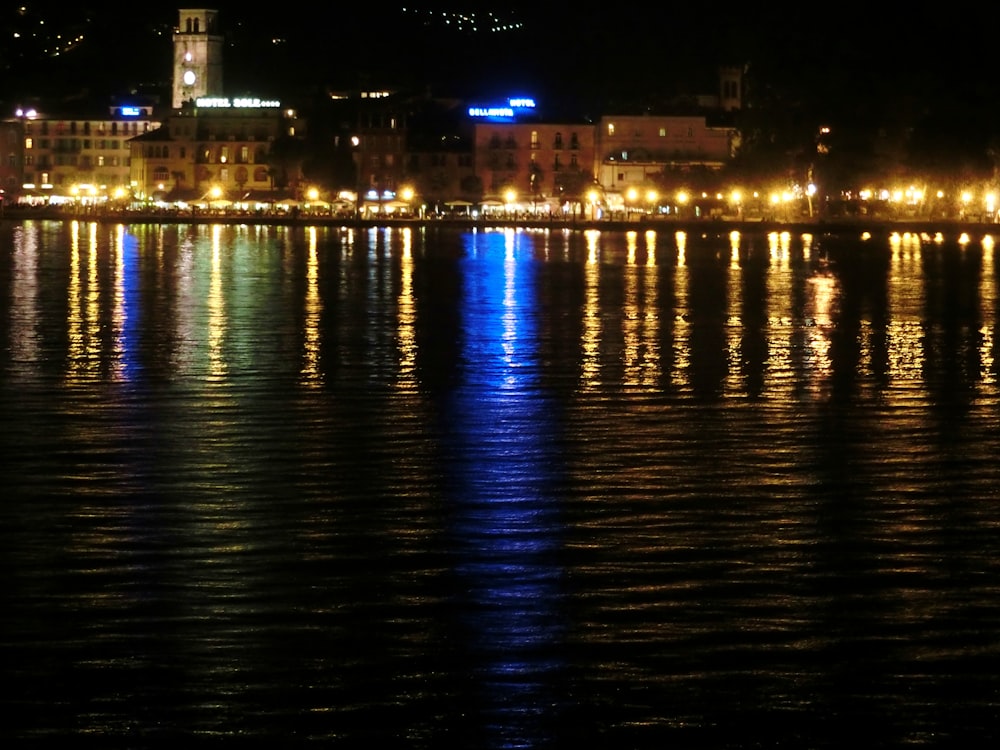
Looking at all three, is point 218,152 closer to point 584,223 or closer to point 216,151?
point 216,151

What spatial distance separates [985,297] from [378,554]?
26.1 meters

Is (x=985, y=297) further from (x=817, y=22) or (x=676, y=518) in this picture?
(x=817, y=22)

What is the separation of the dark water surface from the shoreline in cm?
5446

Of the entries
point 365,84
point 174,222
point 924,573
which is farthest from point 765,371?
point 365,84

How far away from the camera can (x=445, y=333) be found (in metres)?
25.8

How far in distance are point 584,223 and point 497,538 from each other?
72.9 meters

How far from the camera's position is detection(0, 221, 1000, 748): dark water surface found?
8.00 meters

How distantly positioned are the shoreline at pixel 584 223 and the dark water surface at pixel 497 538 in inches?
2144

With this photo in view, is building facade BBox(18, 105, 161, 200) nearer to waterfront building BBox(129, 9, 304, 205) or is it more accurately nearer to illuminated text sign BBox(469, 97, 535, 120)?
waterfront building BBox(129, 9, 304, 205)

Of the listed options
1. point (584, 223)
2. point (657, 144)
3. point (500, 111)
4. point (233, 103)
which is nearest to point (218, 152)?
point (233, 103)

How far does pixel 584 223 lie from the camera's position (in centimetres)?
8362

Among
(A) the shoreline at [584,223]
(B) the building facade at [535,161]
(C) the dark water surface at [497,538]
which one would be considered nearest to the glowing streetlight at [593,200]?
(B) the building facade at [535,161]

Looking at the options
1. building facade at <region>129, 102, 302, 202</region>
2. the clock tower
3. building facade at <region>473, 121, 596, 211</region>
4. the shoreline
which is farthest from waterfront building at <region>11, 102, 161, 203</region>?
building facade at <region>473, 121, 596, 211</region>

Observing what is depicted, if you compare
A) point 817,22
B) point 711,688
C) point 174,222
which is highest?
point 817,22
